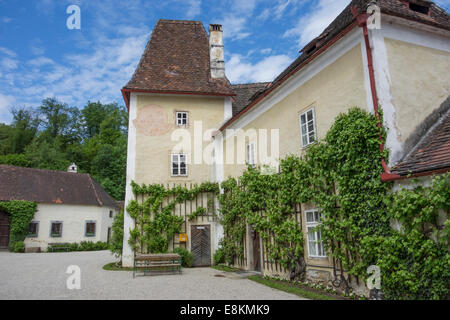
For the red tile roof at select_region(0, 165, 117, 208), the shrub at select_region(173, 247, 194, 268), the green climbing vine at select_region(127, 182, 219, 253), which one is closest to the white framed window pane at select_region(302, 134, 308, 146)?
the green climbing vine at select_region(127, 182, 219, 253)

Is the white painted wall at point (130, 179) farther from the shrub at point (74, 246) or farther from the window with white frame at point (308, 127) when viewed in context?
the shrub at point (74, 246)

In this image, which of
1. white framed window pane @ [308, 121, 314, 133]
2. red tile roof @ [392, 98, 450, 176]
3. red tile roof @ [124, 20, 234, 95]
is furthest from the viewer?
red tile roof @ [124, 20, 234, 95]

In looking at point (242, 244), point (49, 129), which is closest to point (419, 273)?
point (242, 244)

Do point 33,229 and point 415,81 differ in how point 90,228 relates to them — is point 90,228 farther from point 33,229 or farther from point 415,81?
point 415,81

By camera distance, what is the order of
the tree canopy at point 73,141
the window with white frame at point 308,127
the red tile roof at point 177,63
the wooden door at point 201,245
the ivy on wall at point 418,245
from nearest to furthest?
the ivy on wall at point 418,245
the window with white frame at point 308,127
the wooden door at point 201,245
the red tile roof at point 177,63
the tree canopy at point 73,141

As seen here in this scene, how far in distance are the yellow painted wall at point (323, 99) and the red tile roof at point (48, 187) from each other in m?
22.7

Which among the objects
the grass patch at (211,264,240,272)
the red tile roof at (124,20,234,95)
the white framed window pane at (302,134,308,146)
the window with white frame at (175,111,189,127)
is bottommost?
the grass patch at (211,264,240,272)

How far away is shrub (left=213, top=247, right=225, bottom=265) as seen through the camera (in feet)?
49.0

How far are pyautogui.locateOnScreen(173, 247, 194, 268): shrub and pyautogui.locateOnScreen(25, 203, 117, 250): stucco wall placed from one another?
676 inches

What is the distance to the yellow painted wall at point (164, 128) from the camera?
15.6 metres

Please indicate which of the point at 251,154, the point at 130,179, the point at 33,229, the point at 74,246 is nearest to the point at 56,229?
the point at 33,229

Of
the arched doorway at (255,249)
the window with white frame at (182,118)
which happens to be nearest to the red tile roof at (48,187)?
the window with white frame at (182,118)

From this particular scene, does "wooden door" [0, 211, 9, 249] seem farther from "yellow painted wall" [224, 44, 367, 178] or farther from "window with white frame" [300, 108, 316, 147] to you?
"window with white frame" [300, 108, 316, 147]
